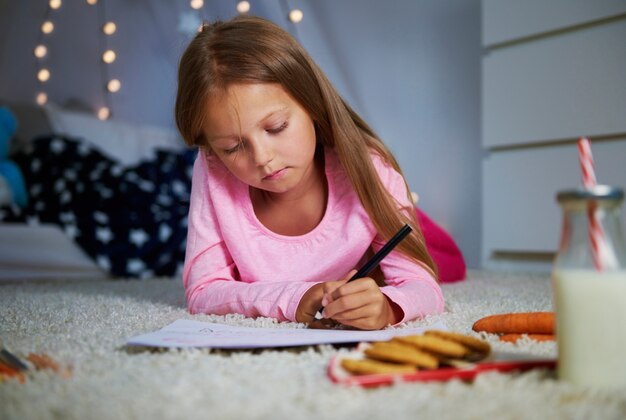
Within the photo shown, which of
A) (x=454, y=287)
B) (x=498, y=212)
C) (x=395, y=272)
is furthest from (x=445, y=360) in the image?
(x=498, y=212)

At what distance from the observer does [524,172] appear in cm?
189

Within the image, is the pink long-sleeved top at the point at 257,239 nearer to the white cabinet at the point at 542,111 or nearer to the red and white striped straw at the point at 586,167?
the red and white striped straw at the point at 586,167

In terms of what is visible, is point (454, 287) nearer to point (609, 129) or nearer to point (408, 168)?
point (609, 129)

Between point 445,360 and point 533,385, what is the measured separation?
7 cm

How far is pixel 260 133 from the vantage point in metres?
0.89

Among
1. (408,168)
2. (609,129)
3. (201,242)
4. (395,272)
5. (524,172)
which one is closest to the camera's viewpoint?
(395,272)

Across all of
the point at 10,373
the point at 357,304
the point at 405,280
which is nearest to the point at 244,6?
the point at 405,280

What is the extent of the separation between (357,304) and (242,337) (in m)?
0.14

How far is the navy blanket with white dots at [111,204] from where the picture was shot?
1959 mm

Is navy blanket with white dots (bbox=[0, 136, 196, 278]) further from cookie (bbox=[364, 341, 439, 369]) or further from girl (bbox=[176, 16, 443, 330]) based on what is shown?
cookie (bbox=[364, 341, 439, 369])

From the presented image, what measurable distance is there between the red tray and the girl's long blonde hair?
1.38 feet

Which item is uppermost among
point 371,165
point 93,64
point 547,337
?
point 93,64

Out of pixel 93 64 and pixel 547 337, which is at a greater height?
pixel 93 64

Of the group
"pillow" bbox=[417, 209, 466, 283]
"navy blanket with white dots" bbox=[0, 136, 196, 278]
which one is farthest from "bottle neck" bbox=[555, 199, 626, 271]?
"navy blanket with white dots" bbox=[0, 136, 196, 278]
